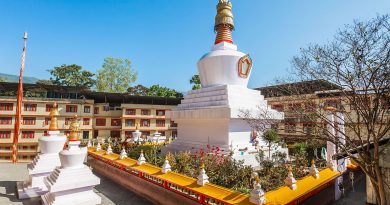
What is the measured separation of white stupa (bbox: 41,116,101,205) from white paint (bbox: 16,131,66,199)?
1.41 metres

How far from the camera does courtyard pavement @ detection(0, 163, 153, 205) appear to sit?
970 centimetres

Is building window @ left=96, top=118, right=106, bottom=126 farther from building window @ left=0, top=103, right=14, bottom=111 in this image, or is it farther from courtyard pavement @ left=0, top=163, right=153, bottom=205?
courtyard pavement @ left=0, top=163, right=153, bottom=205

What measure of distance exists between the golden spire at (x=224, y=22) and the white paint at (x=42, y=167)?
47.0ft

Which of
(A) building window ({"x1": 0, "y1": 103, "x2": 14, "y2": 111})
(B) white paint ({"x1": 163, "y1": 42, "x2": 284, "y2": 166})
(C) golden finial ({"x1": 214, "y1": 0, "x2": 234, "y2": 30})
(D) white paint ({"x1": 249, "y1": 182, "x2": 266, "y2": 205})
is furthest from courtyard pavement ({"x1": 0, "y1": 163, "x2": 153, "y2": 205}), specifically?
(A) building window ({"x1": 0, "y1": 103, "x2": 14, "y2": 111})

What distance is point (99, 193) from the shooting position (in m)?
11.1

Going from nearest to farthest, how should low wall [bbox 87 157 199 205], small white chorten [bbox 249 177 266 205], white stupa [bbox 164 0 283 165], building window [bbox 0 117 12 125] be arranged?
1. small white chorten [bbox 249 177 266 205]
2. low wall [bbox 87 157 199 205]
3. white stupa [bbox 164 0 283 165]
4. building window [bbox 0 117 12 125]

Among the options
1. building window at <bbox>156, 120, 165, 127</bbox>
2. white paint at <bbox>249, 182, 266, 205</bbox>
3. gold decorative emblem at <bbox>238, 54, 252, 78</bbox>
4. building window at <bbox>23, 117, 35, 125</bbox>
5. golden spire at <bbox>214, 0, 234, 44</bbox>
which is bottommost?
white paint at <bbox>249, 182, 266, 205</bbox>

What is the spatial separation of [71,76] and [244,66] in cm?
4497

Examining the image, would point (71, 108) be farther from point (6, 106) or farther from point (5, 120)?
point (5, 120)

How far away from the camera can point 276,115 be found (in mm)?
16859

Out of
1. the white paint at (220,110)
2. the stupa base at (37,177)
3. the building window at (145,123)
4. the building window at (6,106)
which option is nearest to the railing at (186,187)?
the stupa base at (37,177)

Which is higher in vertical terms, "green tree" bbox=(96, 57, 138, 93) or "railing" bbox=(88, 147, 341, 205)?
"green tree" bbox=(96, 57, 138, 93)

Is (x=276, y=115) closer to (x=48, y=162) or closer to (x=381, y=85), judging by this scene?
(x=381, y=85)

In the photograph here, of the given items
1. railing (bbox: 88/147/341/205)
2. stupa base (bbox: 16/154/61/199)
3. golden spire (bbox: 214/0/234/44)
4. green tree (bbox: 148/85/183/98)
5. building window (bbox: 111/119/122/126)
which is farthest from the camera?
green tree (bbox: 148/85/183/98)
